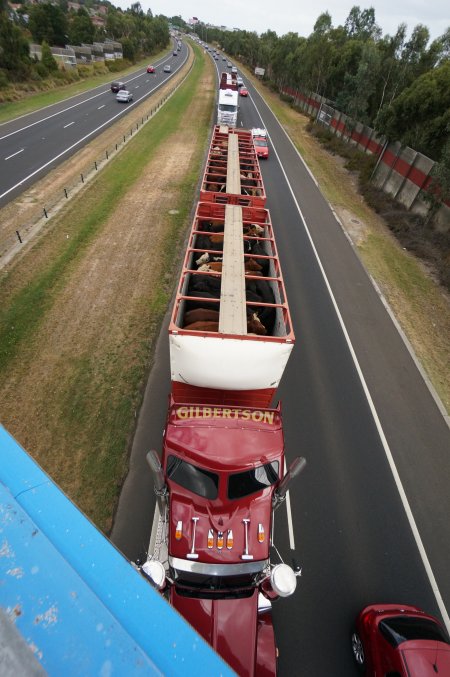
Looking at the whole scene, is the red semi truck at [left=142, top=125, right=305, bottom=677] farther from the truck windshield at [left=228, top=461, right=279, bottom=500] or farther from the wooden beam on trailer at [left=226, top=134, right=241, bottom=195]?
the wooden beam on trailer at [left=226, top=134, right=241, bottom=195]

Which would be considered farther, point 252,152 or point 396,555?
point 252,152

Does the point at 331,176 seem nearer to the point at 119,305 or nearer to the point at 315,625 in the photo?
the point at 119,305

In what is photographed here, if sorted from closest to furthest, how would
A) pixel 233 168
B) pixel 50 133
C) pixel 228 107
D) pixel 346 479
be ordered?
pixel 346 479, pixel 233 168, pixel 50 133, pixel 228 107

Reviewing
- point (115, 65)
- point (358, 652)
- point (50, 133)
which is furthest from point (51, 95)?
point (358, 652)

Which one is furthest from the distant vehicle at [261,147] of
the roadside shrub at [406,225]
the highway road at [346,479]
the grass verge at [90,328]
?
the highway road at [346,479]

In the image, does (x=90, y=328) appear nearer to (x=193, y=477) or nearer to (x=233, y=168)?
(x=193, y=477)

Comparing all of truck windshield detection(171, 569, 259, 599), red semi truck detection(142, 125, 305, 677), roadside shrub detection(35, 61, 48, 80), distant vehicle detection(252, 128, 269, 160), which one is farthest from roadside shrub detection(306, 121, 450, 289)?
roadside shrub detection(35, 61, 48, 80)

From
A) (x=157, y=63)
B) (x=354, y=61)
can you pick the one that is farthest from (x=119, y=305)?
(x=157, y=63)
